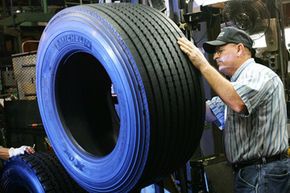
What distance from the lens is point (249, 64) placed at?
2.55 m

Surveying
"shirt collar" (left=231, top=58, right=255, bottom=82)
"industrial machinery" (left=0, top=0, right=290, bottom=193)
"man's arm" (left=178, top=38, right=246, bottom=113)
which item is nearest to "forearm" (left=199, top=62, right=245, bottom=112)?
"man's arm" (left=178, top=38, right=246, bottom=113)

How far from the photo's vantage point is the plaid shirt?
2410 millimetres

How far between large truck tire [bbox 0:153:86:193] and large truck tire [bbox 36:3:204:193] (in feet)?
1.53

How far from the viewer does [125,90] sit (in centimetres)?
172

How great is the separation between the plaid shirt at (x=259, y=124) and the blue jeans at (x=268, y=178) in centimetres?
7

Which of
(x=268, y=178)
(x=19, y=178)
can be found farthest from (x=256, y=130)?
(x=19, y=178)

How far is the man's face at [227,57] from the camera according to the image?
2.61 metres

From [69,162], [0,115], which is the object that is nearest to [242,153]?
[69,162]

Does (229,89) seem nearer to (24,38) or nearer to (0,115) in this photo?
(0,115)

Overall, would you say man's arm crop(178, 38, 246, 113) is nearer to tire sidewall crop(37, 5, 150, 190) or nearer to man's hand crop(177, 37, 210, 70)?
man's hand crop(177, 37, 210, 70)

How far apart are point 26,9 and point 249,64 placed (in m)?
10.2

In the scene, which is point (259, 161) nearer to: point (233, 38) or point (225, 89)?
Answer: point (225, 89)

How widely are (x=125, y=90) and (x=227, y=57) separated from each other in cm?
113

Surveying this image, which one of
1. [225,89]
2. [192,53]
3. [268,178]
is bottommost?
[268,178]
